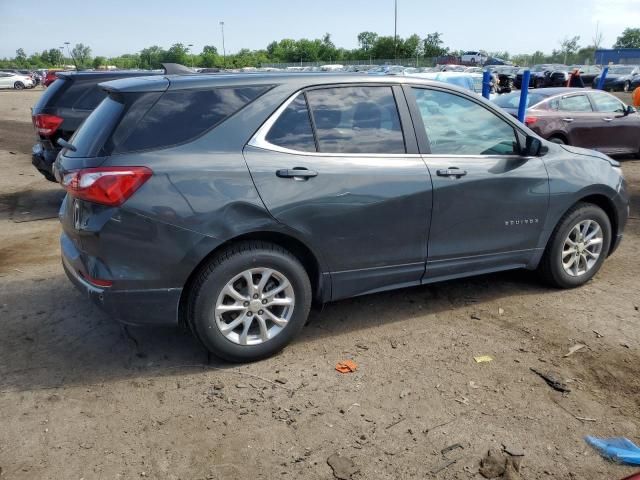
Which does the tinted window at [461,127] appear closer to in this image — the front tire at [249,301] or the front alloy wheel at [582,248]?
the front alloy wheel at [582,248]

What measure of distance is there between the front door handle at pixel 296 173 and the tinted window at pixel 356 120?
0.69 ft

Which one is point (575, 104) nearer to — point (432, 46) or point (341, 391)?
point (341, 391)

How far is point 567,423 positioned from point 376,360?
3.91ft

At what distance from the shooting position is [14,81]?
44406 mm

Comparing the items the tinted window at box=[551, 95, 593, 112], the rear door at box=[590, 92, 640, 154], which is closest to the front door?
the tinted window at box=[551, 95, 593, 112]

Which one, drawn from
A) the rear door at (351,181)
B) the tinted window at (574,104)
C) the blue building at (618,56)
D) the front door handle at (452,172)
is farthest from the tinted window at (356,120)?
the blue building at (618,56)

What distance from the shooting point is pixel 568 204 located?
15.3 feet

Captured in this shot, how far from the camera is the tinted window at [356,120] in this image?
3744 mm

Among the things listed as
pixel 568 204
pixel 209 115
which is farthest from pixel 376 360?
pixel 568 204

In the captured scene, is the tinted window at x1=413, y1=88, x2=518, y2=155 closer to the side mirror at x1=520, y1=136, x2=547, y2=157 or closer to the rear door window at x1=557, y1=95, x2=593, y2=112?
the side mirror at x1=520, y1=136, x2=547, y2=157

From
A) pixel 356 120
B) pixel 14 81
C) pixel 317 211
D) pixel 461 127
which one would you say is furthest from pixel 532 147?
pixel 14 81

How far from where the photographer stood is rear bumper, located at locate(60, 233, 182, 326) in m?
→ 3.30

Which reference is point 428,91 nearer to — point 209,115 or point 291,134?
point 291,134

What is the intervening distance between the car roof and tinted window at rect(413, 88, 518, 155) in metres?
0.23
